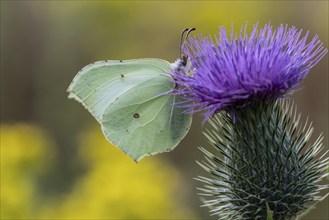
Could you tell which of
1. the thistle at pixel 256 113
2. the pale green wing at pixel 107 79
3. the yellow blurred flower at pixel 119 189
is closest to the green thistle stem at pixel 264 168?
the thistle at pixel 256 113

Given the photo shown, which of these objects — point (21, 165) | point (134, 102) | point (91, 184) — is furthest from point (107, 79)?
point (21, 165)

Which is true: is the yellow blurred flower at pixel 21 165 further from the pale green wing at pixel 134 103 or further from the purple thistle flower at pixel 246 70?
the purple thistle flower at pixel 246 70

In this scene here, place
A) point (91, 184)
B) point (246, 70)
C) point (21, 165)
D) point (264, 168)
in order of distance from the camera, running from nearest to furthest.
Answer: point (246, 70) → point (264, 168) → point (91, 184) → point (21, 165)

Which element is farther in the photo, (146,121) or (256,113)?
(146,121)

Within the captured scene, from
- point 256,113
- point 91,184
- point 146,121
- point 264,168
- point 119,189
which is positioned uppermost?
point 91,184

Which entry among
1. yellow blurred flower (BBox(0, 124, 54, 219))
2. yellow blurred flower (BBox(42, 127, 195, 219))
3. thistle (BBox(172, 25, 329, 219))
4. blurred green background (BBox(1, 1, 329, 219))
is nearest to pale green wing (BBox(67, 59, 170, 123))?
thistle (BBox(172, 25, 329, 219))

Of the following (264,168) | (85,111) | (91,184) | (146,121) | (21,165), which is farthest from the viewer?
(85,111)

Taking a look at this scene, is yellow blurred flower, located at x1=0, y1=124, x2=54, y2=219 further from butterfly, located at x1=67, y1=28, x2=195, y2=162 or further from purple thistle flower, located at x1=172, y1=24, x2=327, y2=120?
purple thistle flower, located at x1=172, y1=24, x2=327, y2=120

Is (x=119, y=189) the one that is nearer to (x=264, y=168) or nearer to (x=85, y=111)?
(x=85, y=111)
